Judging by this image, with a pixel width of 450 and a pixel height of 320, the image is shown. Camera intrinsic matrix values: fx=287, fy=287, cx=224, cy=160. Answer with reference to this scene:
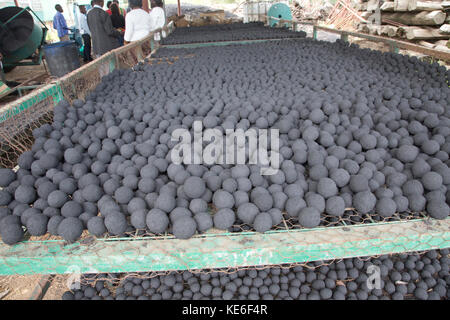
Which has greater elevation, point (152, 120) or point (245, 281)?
point (152, 120)

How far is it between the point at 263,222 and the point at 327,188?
47 cm

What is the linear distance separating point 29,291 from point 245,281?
5.43 ft

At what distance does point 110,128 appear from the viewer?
2.39 metres

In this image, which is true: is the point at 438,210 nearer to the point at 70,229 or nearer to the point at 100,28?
A: the point at 70,229

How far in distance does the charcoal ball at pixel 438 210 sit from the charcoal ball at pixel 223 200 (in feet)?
3.47

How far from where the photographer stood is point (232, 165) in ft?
6.49

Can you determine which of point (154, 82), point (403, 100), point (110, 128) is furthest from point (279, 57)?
point (110, 128)

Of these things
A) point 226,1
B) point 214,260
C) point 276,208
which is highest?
point 226,1

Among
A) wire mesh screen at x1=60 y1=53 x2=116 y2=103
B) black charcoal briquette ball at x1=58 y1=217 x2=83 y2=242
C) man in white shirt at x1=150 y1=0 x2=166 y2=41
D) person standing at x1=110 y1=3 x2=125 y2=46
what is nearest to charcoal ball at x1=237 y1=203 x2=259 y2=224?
black charcoal briquette ball at x1=58 y1=217 x2=83 y2=242

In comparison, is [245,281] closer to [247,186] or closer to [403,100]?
[247,186]

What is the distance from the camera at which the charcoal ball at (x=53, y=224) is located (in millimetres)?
1500

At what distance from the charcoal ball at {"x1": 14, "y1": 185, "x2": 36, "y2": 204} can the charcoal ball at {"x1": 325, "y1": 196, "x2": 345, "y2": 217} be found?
176cm

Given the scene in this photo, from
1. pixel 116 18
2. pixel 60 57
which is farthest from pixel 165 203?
pixel 116 18

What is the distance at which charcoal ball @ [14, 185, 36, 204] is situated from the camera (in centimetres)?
172
